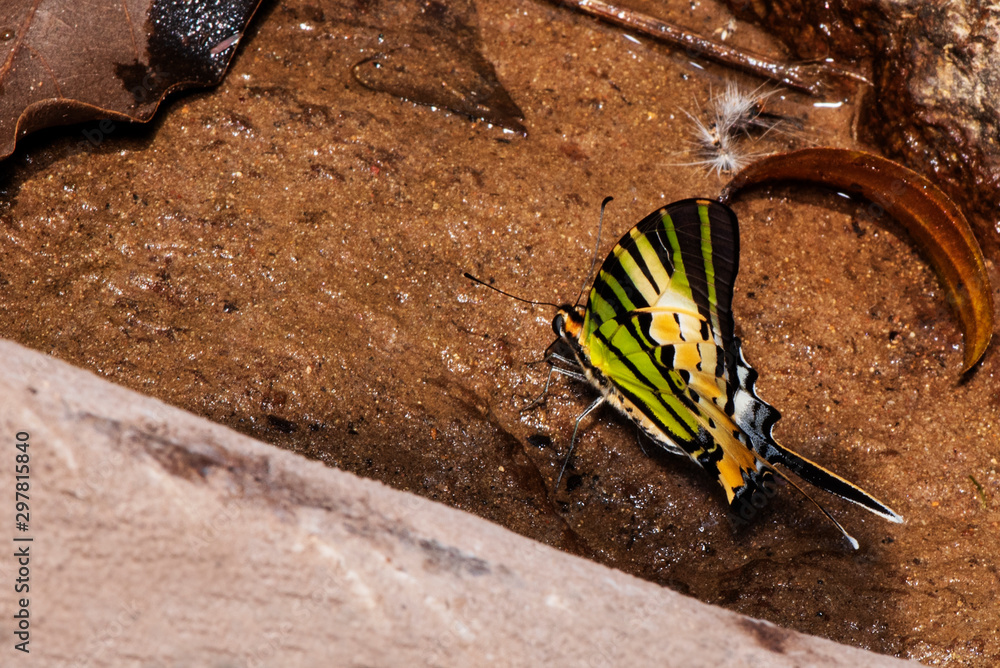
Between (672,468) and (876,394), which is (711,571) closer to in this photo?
(672,468)

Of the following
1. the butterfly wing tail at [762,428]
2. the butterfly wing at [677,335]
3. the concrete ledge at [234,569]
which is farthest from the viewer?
the butterfly wing tail at [762,428]

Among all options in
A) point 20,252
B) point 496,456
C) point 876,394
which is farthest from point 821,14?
point 20,252

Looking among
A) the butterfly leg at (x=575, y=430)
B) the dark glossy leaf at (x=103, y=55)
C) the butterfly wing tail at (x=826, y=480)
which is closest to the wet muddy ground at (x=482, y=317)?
the butterfly leg at (x=575, y=430)

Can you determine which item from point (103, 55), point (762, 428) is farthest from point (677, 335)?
point (103, 55)

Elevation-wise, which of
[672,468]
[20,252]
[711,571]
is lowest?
[711,571]

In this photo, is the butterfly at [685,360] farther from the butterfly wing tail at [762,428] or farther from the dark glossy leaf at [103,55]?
the dark glossy leaf at [103,55]

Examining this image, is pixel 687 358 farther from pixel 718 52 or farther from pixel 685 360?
pixel 718 52
